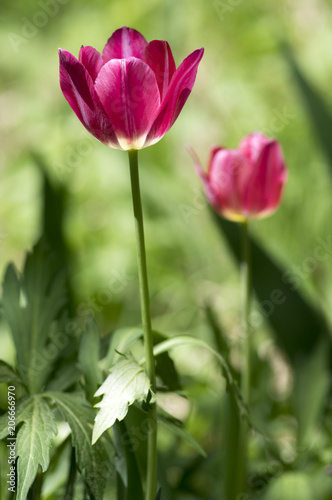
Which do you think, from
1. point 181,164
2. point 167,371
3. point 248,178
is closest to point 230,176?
point 248,178

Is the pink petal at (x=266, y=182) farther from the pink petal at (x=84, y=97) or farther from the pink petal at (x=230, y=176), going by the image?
the pink petal at (x=84, y=97)

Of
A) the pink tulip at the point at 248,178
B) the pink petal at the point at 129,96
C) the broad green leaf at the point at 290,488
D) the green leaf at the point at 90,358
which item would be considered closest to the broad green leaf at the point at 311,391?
the broad green leaf at the point at 290,488

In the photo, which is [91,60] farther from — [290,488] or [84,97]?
[290,488]

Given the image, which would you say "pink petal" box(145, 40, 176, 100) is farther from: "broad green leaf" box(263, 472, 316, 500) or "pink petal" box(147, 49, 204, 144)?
"broad green leaf" box(263, 472, 316, 500)

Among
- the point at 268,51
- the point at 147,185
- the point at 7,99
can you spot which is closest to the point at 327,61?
the point at 268,51

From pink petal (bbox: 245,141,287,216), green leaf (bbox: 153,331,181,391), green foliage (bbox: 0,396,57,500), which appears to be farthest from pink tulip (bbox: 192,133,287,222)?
green foliage (bbox: 0,396,57,500)
